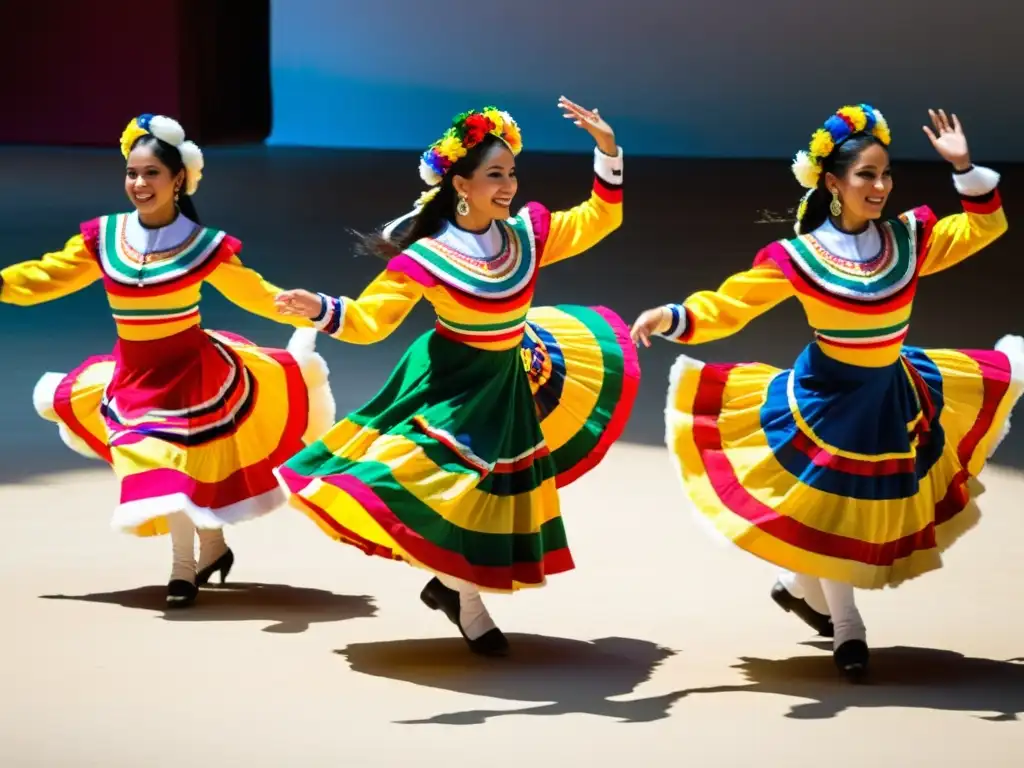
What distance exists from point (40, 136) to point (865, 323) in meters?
12.3

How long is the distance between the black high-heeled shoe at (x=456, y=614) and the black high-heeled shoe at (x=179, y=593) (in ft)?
1.92

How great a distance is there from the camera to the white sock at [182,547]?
178 inches

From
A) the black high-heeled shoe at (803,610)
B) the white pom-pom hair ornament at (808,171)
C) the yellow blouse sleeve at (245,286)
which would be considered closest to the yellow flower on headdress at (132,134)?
the yellow blouse sleeve at (245,286)

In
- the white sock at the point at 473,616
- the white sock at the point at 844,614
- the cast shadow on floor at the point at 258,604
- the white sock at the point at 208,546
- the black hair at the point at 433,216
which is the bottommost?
the white sock at the point at 844,614

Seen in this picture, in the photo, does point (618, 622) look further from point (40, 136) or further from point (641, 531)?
point (40, 136)

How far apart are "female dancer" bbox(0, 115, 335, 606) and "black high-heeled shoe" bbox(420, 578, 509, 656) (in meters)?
0.53

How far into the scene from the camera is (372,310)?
13.4 feet

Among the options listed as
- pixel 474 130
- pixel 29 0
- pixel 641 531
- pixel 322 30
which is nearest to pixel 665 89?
pixel 322 30

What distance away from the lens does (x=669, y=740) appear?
11.8 feet

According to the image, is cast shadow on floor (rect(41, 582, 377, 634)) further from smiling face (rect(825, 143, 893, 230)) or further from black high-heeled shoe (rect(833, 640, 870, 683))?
smiling face (rect(825, 143, 893, 230))

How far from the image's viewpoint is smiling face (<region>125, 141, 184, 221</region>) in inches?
179

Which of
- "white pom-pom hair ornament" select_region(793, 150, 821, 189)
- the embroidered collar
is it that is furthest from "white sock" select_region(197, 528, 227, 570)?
"white pom-pom hair ornament" select_region(793, 150, 821, 189)

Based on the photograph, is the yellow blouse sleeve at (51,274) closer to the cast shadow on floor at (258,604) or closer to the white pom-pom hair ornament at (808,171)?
the cast shadow on floor at (258,604)

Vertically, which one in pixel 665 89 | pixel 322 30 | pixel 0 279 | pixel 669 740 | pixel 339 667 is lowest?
pixel 669 740
